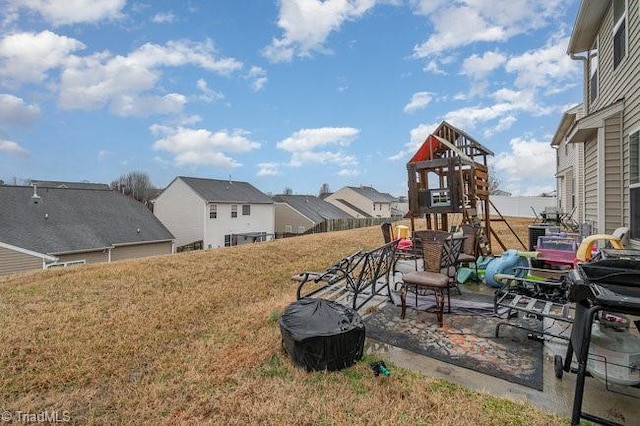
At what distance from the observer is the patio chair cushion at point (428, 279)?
394 cm

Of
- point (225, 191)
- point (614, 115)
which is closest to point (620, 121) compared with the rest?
point (614, 115)

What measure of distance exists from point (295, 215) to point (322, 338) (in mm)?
31462

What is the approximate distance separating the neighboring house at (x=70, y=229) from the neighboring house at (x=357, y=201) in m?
28.1

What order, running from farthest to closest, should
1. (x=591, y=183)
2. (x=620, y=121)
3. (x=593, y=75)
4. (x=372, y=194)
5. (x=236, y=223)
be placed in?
1. (x=372, y=194)
2. (x=236, y=223)
3. (x=593, y=75)
4. (x=591, y=183)
5. (x=620, y=121)

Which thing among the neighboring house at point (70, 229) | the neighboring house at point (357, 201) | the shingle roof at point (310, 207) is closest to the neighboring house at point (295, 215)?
the shingle roof at point (310, 207)

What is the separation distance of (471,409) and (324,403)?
1.05m

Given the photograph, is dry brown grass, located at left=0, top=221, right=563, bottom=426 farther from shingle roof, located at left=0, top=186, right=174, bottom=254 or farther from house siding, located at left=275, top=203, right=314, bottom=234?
house siding, located at left=275, top=203, right=314, bottom=234

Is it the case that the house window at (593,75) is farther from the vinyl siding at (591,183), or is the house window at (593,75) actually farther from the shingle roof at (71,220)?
the shingle roof at (71,220)

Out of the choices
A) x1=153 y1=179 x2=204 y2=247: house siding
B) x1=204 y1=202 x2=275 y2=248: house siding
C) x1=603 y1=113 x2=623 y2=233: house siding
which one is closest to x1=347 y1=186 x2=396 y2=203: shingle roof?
x1=204 y1=202 x2=275 y2=248: house siding

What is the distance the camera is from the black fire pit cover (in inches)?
113

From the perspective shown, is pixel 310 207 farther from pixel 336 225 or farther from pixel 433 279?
pixel 433 279

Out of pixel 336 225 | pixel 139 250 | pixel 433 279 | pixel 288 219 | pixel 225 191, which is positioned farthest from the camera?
pixel 288 219

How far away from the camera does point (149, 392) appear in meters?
2.68

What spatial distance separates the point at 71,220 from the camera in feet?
60.1
